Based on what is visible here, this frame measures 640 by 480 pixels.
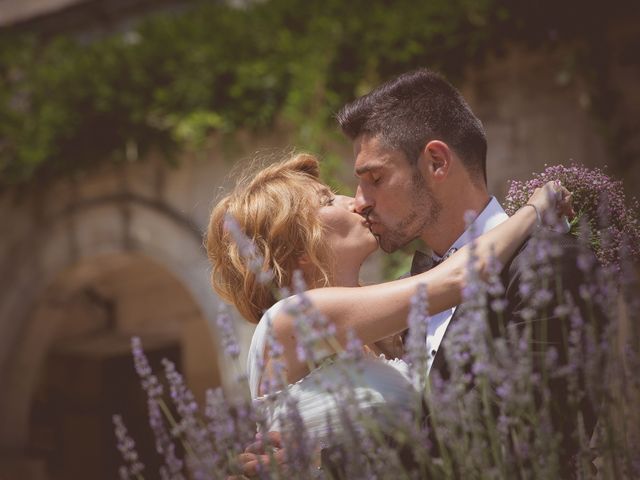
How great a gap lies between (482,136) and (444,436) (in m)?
1.12

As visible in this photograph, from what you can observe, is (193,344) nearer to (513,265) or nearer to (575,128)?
(575,128)

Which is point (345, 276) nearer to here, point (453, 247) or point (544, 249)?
point (453, 247)

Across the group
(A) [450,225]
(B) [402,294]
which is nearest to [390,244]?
(A) [450,225]

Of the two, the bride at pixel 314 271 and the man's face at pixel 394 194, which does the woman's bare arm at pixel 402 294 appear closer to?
the bride at pixel 314 271

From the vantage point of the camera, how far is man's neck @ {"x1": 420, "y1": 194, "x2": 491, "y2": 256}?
236 cm

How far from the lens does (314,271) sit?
256 centimetres

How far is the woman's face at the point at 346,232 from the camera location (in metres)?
2.53

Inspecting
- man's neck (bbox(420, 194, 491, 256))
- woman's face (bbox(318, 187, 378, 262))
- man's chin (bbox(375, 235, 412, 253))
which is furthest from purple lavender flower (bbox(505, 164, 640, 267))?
woman's face (bbox(318, 187, 378, 262))

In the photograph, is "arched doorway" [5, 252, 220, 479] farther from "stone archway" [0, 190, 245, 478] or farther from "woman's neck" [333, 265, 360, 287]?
"woman's neck" [333, 265, 360, 287]

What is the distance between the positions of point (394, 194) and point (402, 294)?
1.37 feet

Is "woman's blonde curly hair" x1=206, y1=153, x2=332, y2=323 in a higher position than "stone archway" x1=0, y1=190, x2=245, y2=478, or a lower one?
lower

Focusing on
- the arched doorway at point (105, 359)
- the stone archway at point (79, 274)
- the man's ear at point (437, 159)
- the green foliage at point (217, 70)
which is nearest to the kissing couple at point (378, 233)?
the man's ear at point (437, 159)

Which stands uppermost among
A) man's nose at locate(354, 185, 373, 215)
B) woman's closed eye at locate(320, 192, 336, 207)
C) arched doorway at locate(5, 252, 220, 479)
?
arched doorway at locate(5, 252, 220, 479)

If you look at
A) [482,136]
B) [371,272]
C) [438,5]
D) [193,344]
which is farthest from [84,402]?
[482,136]
